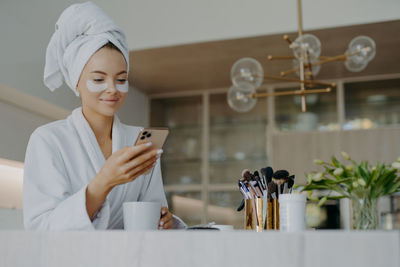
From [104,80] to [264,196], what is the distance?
48cm

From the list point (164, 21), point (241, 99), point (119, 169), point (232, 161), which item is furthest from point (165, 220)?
point (232, 161)

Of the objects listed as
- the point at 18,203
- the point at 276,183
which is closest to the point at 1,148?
the point at 18,203

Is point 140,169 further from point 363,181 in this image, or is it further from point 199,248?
point 363,181

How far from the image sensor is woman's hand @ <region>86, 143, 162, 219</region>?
92cm

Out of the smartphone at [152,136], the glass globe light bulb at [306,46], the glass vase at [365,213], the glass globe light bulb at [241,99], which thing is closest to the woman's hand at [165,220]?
the smartphone at [152,136]

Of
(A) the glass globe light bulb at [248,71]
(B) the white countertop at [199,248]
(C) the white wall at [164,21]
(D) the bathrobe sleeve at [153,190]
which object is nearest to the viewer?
(B) the white countertop at [199,248]

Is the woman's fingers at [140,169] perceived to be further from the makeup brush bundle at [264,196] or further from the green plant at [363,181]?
the green plant at [363,181]

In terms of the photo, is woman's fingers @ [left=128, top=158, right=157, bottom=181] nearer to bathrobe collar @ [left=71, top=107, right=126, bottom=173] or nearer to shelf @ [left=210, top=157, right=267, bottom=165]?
bathrobe collar @ [left=71, top=107, right=126, bottom=173]

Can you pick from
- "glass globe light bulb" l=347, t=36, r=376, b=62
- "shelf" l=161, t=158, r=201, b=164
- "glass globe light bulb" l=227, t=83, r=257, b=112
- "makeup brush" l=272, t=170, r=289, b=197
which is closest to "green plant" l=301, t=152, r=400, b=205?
"makeup brush" l=272, t=170, r=289, b=197

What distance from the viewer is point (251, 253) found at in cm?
64

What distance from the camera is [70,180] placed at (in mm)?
1111

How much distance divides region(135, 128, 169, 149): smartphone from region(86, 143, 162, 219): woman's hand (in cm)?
2

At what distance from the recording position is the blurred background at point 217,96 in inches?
129

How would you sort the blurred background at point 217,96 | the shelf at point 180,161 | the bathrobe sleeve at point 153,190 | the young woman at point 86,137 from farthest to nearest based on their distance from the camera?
1. the shelf at point 180,161
2. the blurred background at point 217,96
3. the bathrobe sleeve at point 153,190
4. the young woman at point 86,137
